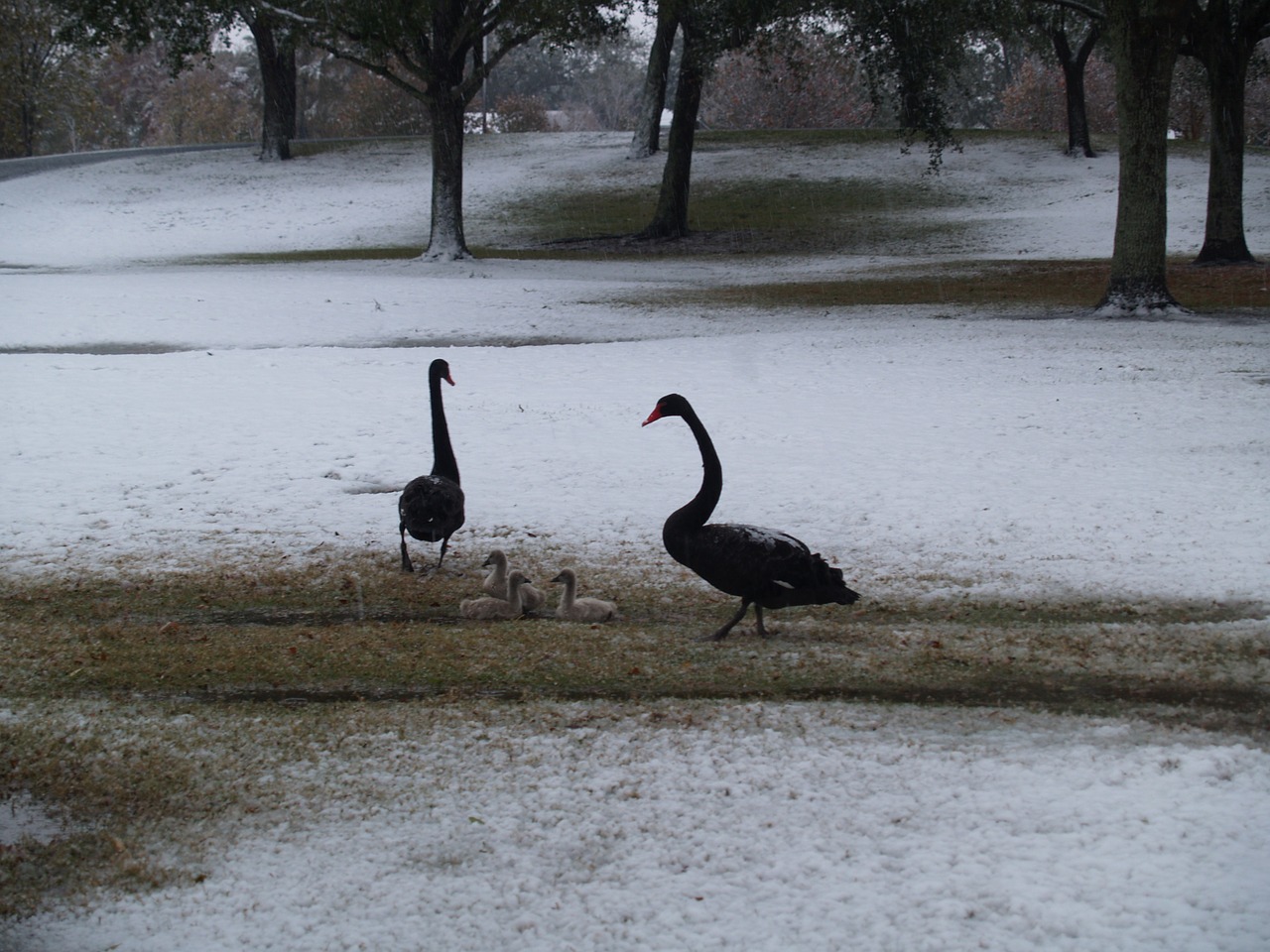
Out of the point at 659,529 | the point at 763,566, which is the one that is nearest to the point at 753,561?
the point at 763,566

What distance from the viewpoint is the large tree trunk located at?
1694cm

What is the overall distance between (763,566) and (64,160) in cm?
5287

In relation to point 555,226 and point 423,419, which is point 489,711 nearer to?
point 423,419

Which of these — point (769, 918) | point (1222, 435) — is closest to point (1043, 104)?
point (1222, 435)

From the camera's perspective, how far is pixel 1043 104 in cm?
6919

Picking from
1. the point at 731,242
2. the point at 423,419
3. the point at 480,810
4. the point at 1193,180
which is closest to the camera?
the point at 480,810

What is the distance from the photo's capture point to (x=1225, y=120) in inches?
939

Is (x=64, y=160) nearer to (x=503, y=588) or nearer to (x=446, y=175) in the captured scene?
(x=446, y=175)

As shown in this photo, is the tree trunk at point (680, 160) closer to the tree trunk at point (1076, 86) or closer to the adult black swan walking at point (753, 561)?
the tree trunk at point (1076, 86)

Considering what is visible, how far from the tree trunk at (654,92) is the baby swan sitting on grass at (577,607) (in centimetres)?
2782

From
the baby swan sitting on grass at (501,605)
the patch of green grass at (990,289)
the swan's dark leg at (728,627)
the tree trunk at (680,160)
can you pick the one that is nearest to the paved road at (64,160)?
the tree trunk at (680,160)

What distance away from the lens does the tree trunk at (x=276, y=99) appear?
4444 cm

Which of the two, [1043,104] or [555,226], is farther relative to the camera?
[1043,104]

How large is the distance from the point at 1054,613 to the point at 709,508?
2363 mm
